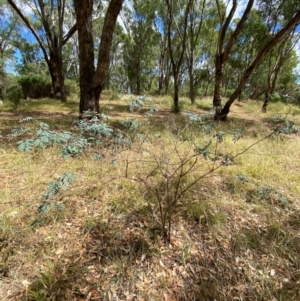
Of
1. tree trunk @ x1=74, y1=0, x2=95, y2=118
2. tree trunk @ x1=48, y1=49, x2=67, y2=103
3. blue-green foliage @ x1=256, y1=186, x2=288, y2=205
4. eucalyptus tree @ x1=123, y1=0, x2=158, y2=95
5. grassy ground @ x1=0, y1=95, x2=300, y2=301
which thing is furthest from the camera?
eucalyptus tree @ x1=123, y1=0, x2=158, y2=95

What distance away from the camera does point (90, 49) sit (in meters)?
3.63

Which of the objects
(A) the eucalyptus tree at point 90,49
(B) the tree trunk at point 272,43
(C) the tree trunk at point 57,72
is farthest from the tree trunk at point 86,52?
(C) the tree trunk at point 57,72

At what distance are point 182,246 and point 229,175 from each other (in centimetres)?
131

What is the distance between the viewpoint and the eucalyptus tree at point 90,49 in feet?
10.9

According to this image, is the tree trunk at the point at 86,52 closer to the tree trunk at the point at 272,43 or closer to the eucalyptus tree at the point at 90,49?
the eucalyptus tree at the point at 90,49

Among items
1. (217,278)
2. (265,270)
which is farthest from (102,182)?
(265,270)

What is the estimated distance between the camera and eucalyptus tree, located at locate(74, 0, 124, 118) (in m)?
3.33

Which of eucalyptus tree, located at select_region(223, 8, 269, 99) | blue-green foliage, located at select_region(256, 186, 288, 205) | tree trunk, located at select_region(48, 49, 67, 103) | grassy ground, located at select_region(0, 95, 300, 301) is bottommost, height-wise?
grassy ground, located at select_region(0, 95, 300, 301)

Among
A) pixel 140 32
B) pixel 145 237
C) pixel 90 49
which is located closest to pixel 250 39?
pixel 140 32

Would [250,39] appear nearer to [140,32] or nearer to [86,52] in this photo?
[140,32]

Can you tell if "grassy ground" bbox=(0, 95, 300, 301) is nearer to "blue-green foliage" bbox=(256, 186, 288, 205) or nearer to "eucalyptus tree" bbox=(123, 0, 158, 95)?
"blue-green foliage" bbox=(256, 186, 288, 205)

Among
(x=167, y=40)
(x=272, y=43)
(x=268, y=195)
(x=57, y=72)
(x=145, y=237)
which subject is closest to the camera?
(x=145, y=237)

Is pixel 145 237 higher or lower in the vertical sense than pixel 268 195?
lower

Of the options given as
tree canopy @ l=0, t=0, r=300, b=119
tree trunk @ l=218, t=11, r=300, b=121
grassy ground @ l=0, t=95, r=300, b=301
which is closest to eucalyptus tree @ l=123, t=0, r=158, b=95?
tree canopy @ l=0, t=0, r=300, b=119
